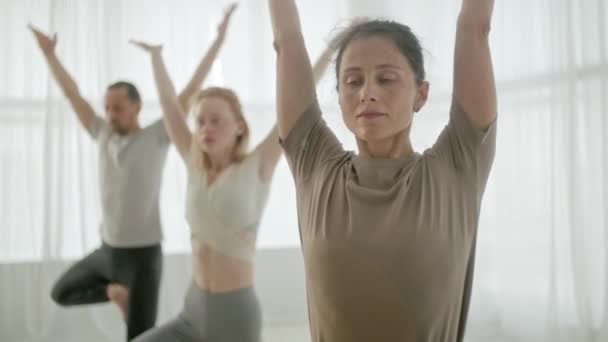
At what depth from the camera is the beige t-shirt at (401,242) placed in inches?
26.6

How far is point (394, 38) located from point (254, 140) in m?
1.76

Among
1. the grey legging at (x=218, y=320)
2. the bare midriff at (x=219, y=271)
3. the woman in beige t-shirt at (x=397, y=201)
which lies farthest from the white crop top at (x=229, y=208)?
the woman in beige t-shirt at (x=397, y=201)

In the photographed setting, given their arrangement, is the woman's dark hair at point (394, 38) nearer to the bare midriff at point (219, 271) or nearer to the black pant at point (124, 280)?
the bare midriff at point (219, 271)

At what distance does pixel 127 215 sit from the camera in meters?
1.75

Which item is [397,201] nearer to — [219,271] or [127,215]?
[219,271]

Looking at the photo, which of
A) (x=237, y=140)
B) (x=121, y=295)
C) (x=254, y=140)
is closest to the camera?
(x=237, y=140)

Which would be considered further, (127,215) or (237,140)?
(127,215)

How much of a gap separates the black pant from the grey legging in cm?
28

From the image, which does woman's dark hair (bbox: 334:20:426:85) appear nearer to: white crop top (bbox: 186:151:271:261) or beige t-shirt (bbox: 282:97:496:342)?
beige t-shirt (bbox: 282:97:496:342)

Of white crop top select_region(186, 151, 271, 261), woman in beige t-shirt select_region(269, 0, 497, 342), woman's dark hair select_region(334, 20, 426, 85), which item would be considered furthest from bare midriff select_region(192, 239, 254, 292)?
woman's dark hair select_region(334, 20, 426, 85)

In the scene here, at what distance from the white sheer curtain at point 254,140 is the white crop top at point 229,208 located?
2.81 feet

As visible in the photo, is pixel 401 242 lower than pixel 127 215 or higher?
higher

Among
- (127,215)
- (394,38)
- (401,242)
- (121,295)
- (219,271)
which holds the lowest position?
(121,295)

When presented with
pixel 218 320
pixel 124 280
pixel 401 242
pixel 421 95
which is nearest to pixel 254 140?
pixel 124 280
